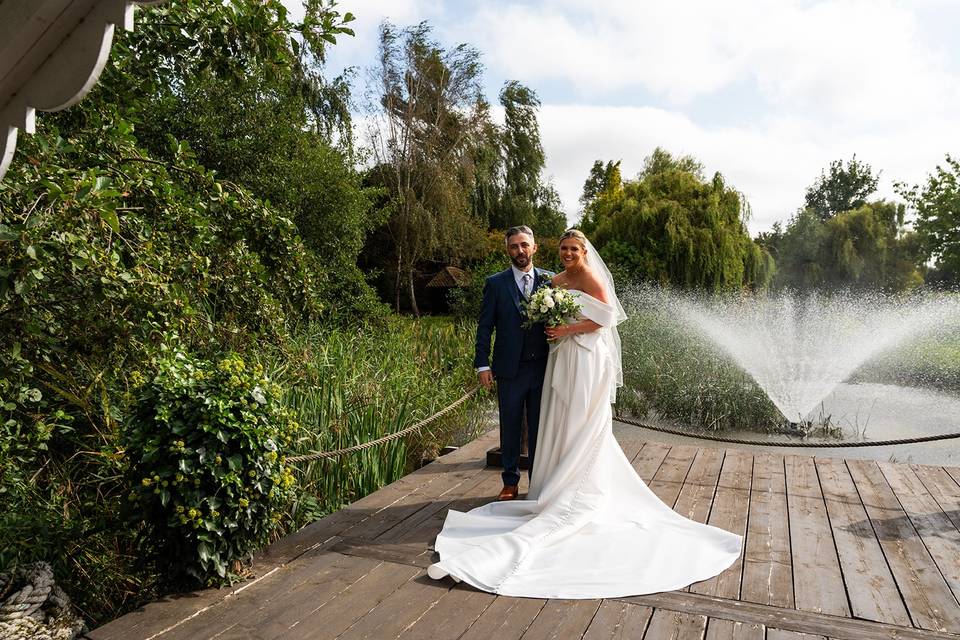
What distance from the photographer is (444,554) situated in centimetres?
344

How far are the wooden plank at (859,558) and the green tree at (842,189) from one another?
5937 cm

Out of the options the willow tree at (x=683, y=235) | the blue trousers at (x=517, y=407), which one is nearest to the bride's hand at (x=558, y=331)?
the blue trousers at (x=517, y=407)

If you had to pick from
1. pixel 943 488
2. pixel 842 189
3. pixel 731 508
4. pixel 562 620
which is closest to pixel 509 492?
pixel 731 508

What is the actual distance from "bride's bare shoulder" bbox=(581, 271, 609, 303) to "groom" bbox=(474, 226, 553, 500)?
270 mm

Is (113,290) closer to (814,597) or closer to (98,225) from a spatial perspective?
(98,225)

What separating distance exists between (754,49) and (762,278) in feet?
41.6

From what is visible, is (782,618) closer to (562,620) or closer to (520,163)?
(562,620)

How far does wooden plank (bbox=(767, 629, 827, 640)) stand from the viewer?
2.63 m

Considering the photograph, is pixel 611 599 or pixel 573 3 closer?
pixel 611 599

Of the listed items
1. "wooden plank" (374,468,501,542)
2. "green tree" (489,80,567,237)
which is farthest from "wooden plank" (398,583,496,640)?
"green tree" (489,80,567,237)

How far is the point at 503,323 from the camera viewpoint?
4.44m

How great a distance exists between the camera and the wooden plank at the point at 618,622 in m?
2.67

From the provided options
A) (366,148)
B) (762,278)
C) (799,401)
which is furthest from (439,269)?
(799,401)

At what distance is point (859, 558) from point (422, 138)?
66.0 ft
